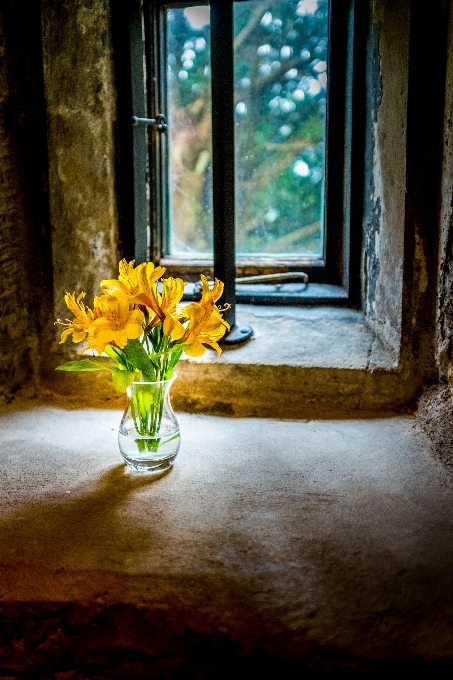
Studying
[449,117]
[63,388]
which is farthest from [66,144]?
[449,117]

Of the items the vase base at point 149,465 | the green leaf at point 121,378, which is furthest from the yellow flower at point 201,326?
the vase base at point 149,465

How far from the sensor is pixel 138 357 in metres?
1.07

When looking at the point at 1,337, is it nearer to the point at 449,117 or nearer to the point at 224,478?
the point at 224,478

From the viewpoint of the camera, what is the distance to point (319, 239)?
5.69 ft

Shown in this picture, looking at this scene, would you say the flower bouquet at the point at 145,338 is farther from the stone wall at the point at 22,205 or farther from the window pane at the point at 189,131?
the window pane at the point at 189,131

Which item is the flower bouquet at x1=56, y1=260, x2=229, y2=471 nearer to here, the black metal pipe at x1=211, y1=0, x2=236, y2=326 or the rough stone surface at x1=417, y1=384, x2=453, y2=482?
the black metal pipe at x1=211, y1=0, x2=236, y2=326

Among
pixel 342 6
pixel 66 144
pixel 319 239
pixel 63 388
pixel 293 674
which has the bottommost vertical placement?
pixel 293 674

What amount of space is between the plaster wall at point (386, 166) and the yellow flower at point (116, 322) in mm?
627

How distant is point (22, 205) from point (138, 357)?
0.62m

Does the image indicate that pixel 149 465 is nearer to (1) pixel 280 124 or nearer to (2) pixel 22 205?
(2) pixel 22 205

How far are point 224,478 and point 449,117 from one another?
81 cm

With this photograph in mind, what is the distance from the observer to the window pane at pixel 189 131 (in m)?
1.65

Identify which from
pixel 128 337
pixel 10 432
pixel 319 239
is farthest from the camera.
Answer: pixel 319 239

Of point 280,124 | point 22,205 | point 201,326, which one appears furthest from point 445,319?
point 22,205
